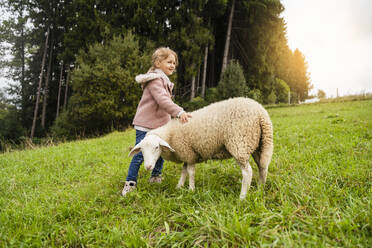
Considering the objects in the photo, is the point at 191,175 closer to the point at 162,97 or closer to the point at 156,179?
the point at 156,179

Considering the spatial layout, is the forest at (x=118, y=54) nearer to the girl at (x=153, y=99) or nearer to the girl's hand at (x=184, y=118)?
the girl at (x=153, y=99)

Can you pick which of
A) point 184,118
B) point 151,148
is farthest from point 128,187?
point 184,118

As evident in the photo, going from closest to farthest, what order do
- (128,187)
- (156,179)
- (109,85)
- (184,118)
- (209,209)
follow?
(209,209), (184,118), (128,187), (156,179), (109,85)

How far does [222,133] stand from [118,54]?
1121cm

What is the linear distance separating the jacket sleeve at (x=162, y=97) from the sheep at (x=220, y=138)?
0.67 feet

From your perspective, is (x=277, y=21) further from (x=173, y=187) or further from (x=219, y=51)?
(x=173, y=187)

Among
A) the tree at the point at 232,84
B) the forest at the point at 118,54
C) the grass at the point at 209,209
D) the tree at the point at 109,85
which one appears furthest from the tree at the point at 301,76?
the grass at the point at 209,209

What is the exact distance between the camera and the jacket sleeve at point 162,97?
259 centimetres

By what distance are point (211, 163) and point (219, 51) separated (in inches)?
713

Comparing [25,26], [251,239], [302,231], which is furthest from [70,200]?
[25,26]

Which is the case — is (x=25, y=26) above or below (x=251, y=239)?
above

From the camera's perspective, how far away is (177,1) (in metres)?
14.5

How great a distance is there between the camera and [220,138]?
92.5 inches

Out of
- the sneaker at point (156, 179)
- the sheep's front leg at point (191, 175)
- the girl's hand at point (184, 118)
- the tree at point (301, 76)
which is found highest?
the tree at point (301, 76)
